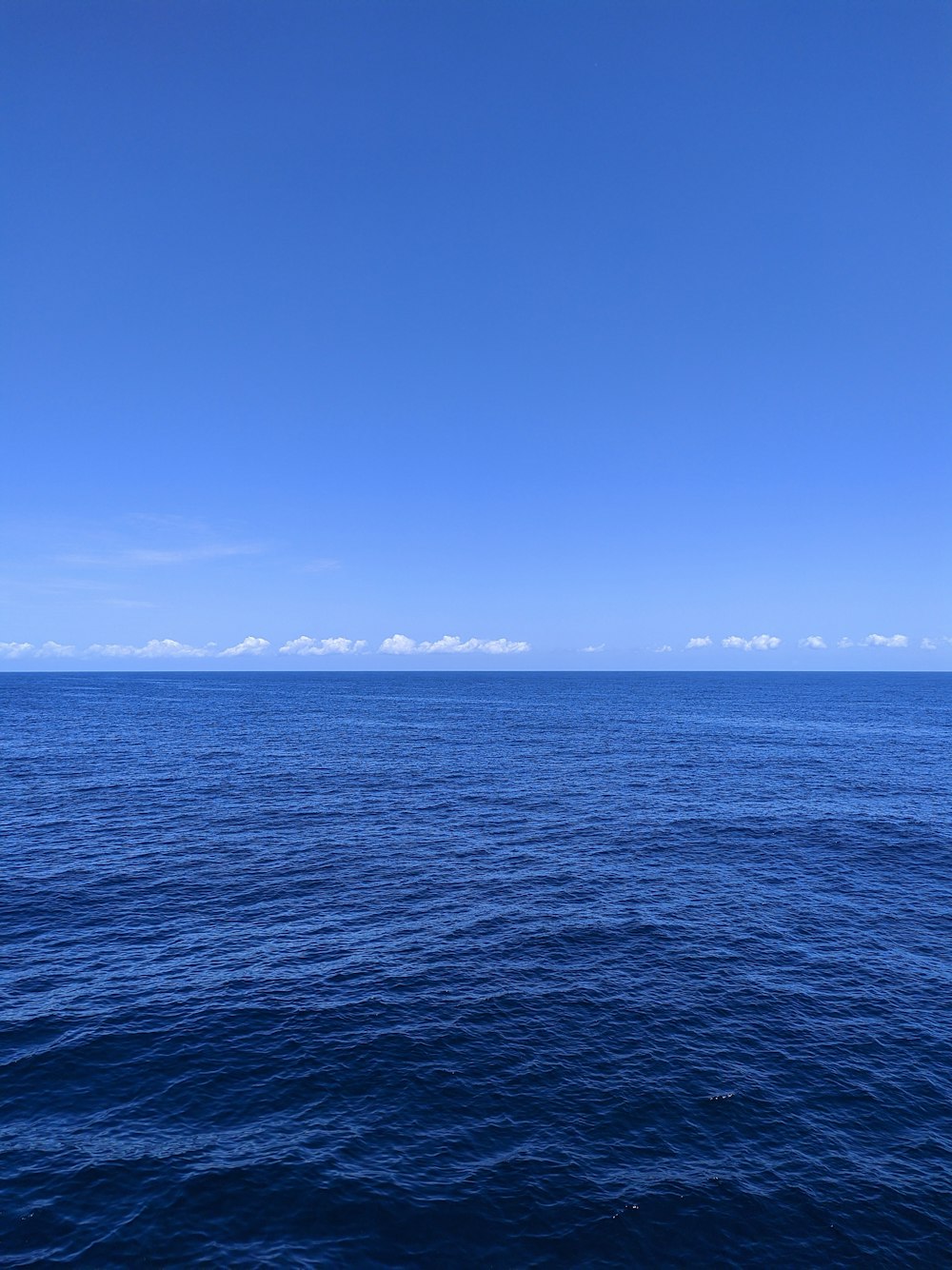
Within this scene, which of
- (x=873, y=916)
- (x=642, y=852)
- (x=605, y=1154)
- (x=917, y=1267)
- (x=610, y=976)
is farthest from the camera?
(x=642, y=852)

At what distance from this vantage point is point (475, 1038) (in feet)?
107

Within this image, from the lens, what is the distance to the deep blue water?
2298cm

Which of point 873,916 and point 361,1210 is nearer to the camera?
point 361,1210

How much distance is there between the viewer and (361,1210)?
23312 mm

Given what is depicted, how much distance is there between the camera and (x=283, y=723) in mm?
161375

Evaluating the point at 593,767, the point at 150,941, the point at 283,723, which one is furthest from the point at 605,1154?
the point at 283,723

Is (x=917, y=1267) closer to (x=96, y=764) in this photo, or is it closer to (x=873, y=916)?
(x=873, y=916)

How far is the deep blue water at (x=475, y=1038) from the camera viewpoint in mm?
22984

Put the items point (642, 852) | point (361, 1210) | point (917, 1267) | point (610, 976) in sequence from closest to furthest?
point (917, 1267) < point (361, 1210) < point (610, 976) < point (642, 852)

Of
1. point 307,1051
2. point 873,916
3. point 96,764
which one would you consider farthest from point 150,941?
point 96,764

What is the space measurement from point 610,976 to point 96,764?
293 ft

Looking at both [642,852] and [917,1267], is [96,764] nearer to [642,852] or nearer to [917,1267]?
[642,852]

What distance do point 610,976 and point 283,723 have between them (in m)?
135

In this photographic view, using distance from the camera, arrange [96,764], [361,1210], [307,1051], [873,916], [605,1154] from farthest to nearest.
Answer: [96,764] < [873,916] < [307,1051] < [605,1154] < [361,1210]
